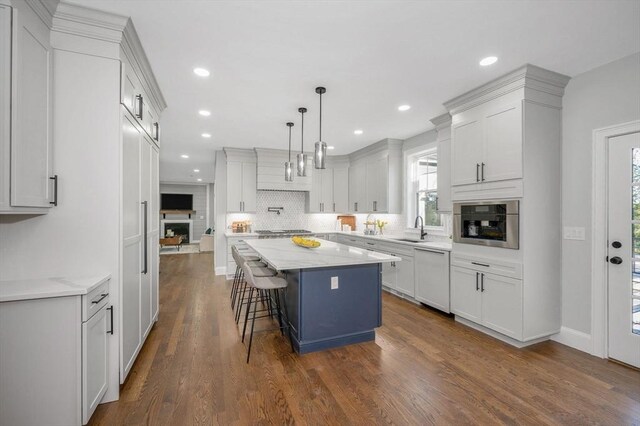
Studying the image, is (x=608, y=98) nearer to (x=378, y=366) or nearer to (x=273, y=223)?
(x=378, y=366)

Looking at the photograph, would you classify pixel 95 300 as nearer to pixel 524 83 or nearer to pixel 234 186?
pixel 524 83

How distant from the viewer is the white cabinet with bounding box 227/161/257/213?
5.97m

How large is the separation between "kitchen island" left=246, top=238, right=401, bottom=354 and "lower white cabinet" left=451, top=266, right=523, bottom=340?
3.55 ft

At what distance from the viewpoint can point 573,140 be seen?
2879 mm

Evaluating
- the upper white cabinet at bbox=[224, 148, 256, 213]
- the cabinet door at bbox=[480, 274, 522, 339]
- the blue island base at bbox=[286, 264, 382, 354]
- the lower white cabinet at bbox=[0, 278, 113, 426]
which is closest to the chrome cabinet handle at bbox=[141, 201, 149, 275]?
the lower white cabinet at bbox=[0, 278, 113, 426]

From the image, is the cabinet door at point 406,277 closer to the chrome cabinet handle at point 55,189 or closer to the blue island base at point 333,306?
the blue island base at point 333,306

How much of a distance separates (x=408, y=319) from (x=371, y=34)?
10.2 feet

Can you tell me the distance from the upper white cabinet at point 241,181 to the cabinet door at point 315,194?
1.22 metres

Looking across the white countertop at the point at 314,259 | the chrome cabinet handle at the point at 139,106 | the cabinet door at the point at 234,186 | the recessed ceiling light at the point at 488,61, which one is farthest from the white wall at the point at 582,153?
the cabinet door at the point at 234,186

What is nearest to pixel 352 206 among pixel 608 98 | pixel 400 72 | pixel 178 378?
pixel 400 72

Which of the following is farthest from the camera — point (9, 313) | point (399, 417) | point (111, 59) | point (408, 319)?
point (408, 319)

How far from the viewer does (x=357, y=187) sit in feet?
20.6

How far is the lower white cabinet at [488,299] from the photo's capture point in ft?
9.34

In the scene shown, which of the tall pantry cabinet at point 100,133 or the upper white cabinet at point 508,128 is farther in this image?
the upper white cabinet at point 508,128
